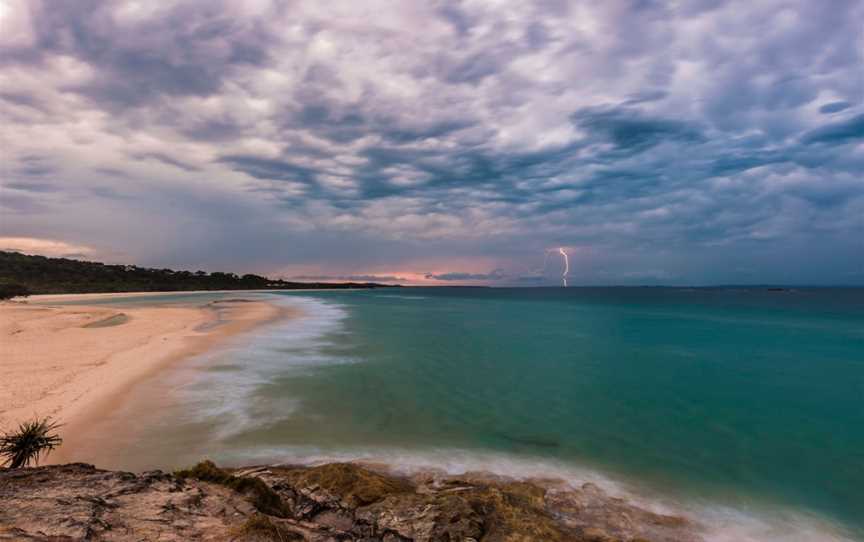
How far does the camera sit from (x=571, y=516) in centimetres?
765

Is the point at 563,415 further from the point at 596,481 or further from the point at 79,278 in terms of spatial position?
the point at 79,278

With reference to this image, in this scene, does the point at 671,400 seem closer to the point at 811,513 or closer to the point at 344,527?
the point at 811,513

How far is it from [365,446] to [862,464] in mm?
14493

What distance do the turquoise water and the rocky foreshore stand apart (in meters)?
2.17

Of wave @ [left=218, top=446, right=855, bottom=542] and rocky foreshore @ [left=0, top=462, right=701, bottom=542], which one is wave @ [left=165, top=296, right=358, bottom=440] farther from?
rocky foreshore @ [left=0, top=462, right=701, bottom=542]

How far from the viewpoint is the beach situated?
1243cm

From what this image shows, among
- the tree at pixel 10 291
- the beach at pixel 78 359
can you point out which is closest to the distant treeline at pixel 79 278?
the tree at pixel 10 291

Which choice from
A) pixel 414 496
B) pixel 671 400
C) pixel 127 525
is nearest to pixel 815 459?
pixel 671 400

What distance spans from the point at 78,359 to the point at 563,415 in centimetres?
2173

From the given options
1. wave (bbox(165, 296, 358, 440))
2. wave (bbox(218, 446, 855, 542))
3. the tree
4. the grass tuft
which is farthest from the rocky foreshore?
the tree

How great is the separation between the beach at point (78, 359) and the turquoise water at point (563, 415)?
6.99ft

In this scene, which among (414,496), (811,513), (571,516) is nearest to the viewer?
(414,496)

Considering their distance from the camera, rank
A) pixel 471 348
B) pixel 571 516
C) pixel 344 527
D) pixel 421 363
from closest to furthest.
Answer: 1. pixel 344 527
2. pixel 571 516
3. pixel 421 363
4. pixel 471 348

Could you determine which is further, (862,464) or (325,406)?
(325,406)
